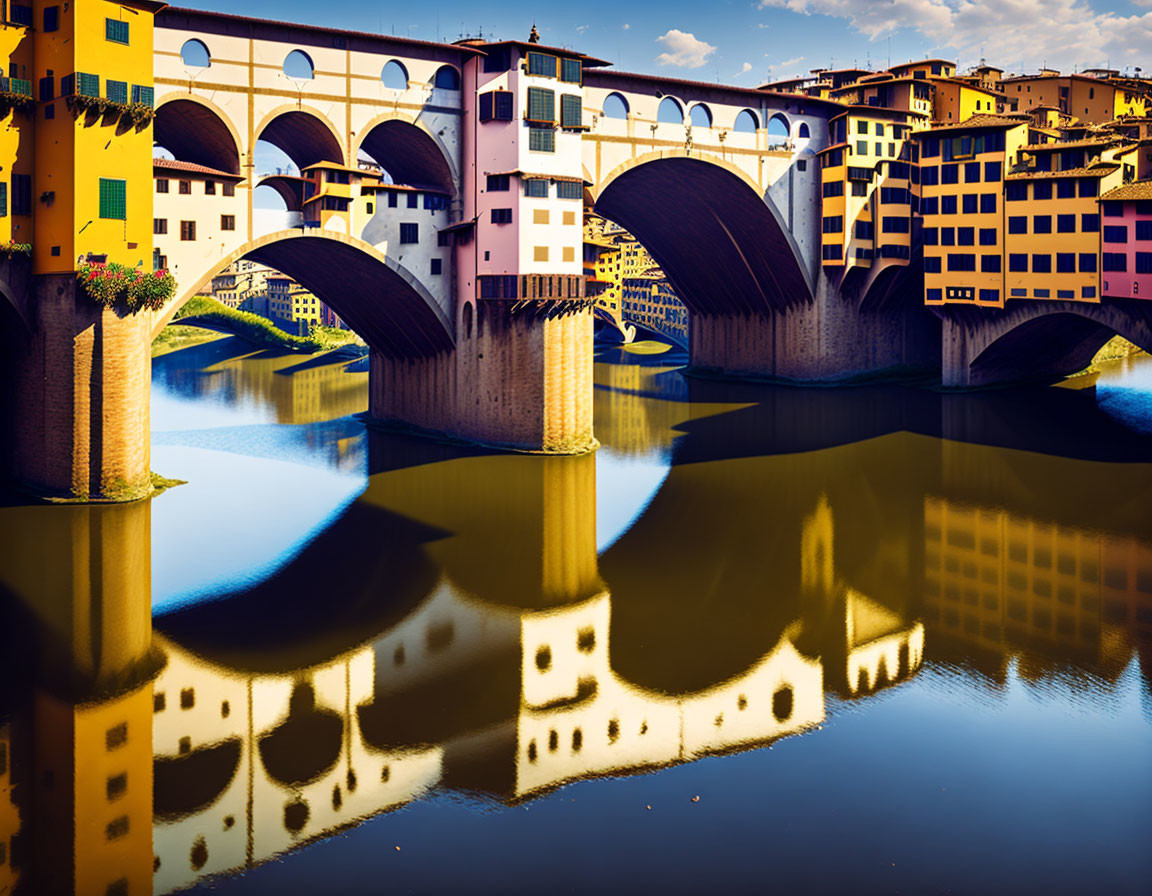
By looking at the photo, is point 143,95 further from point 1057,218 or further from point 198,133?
point 1057,218

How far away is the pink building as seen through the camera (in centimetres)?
6525

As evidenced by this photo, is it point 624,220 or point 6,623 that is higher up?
point 624,220

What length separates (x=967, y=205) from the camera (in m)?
77.1

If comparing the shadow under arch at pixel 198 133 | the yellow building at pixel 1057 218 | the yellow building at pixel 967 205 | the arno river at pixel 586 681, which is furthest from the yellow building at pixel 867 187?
the shadow under arch at pixel 198 133

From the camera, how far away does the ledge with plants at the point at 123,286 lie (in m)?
44.9

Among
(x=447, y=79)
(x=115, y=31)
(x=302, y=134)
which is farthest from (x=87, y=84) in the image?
(x=447, y=79)

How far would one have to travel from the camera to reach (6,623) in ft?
107

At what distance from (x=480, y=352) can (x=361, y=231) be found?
351 inches

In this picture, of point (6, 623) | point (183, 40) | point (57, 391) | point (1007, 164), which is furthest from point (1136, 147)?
point (6, 623)

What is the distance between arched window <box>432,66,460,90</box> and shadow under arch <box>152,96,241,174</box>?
1156cm

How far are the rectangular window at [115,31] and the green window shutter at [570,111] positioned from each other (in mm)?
21704

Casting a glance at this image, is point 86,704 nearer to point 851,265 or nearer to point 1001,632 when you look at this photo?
point 1001,632

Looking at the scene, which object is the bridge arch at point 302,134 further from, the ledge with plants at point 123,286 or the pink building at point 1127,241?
the pink building at point 1127,241

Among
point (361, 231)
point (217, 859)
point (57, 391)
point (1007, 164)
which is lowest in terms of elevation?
point (217, 859)
